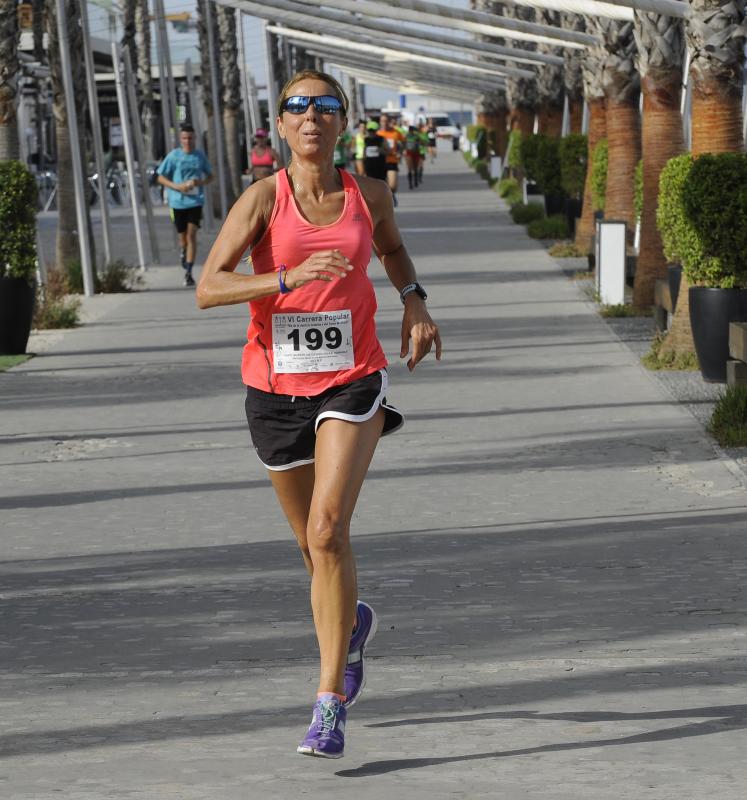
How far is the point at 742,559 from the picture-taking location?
7.29 meters

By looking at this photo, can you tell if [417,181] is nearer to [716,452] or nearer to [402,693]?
[716,452]

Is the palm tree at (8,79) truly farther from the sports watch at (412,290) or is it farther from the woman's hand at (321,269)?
the woman's hand at (321,269)

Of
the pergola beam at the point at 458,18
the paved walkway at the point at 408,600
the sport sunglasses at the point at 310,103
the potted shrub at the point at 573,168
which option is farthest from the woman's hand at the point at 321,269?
the potted shrub at the point at 573,168

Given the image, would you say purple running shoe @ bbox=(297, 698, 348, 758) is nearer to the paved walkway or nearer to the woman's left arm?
the paved walkway

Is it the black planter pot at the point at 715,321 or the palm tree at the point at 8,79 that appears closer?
the black planter pot at the point at 715,321

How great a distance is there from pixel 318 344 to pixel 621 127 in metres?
16.6

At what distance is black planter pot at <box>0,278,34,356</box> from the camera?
14680 millimetres

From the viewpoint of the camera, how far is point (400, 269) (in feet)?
18.6

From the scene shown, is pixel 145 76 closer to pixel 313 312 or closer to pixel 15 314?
pixel 15 314

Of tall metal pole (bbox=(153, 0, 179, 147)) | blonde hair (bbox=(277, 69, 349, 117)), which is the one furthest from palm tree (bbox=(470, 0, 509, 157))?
blonde hair (bbox=(277, 69, 349, 117))

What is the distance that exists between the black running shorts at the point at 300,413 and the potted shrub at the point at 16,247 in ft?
31.7

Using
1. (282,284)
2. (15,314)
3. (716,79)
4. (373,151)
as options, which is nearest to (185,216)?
(15,314)

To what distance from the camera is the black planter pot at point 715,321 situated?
1236cm

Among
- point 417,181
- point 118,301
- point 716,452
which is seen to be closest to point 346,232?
point 716,452
